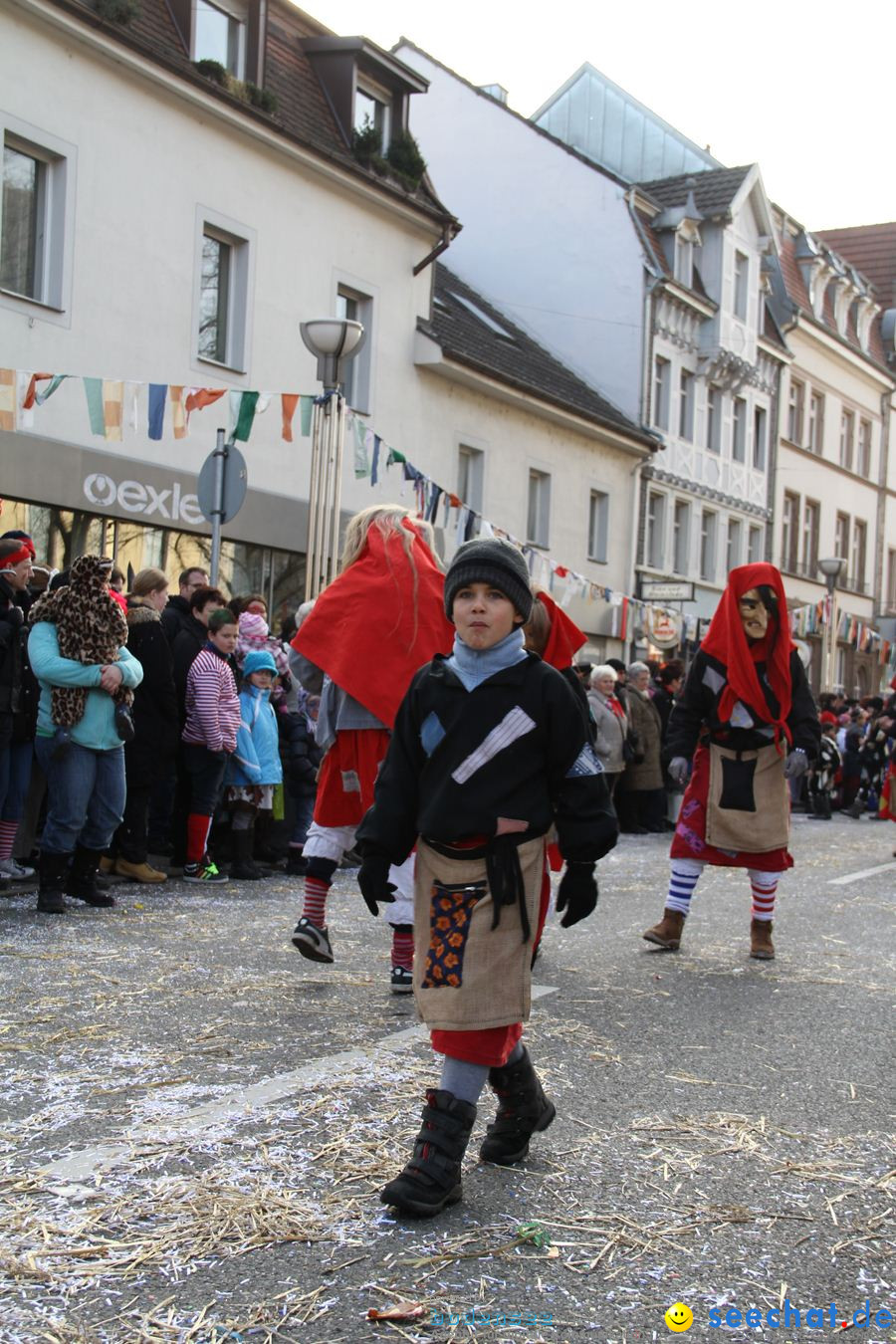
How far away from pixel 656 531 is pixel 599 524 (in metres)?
3.31

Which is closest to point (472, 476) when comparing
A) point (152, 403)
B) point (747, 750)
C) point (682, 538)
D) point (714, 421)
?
point (682, 538)

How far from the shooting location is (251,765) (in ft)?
33.9

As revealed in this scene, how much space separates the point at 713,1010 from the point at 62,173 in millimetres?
13424

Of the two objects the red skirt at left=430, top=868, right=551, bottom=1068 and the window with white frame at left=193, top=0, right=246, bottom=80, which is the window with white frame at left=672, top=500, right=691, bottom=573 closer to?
the window with white frame at left=193, top=0, right=246, bottom=80

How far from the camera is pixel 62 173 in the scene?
16484 millimetres

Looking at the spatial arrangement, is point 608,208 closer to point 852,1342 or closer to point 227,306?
point 227,306

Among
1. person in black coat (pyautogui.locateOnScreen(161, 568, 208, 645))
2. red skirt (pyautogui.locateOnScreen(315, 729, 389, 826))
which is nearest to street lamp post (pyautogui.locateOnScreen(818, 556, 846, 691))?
person in black coat (pyautogui.locateOnScreen(161, 568, 208, 645))

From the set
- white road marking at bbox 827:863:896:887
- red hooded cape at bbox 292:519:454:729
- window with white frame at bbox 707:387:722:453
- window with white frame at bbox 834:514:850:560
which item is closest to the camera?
red hooded cape at bbox 292:519:454:729

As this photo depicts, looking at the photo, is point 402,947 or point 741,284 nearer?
point 402,947

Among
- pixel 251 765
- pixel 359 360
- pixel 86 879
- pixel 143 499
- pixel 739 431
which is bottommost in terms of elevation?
pixel 86 879

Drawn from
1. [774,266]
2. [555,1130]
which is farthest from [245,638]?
[774,266]

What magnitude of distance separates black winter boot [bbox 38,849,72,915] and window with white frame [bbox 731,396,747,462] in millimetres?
32625

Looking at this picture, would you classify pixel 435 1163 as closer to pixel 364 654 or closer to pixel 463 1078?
pixel 463 1078

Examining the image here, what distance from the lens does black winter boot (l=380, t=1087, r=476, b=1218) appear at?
139 inches
